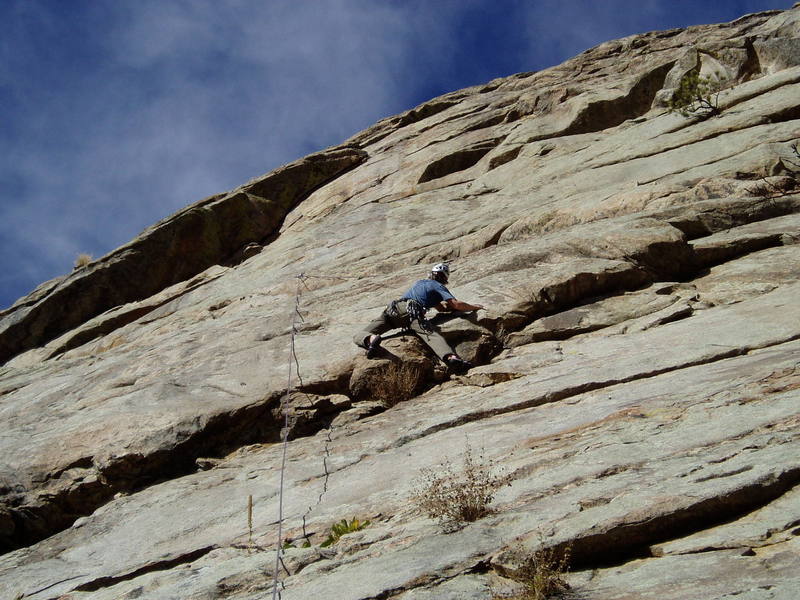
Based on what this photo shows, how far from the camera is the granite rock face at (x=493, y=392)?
4859 millimetres

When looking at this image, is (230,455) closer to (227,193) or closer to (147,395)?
(147,395)

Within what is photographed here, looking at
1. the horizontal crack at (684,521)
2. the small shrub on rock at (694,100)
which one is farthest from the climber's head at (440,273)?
the small shrub on rock at (694,100)

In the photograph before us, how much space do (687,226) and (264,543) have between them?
9.10 meters

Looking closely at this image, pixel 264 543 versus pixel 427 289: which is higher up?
pixel 427 289

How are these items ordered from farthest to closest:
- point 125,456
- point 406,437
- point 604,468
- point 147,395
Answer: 1. point 147,395
2. point 125,456
3. point 406,437
4. point 604,468

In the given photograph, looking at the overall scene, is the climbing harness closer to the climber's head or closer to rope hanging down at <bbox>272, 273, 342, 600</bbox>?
the climber's head

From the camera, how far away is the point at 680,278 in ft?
36.3

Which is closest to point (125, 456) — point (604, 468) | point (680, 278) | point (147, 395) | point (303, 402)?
point (147, 395)

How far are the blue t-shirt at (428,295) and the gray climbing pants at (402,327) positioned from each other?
0.72ft

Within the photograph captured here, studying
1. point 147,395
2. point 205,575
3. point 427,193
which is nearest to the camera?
point 205,575

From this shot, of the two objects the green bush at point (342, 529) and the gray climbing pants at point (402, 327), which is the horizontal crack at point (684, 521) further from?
the gray climbing pants at point (402, 327)

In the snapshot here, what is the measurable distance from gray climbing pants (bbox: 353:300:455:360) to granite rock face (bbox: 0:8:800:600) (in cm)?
28

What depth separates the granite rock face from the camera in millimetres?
4859

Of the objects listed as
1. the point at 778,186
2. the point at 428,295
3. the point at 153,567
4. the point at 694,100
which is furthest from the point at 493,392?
the point at 694,100
